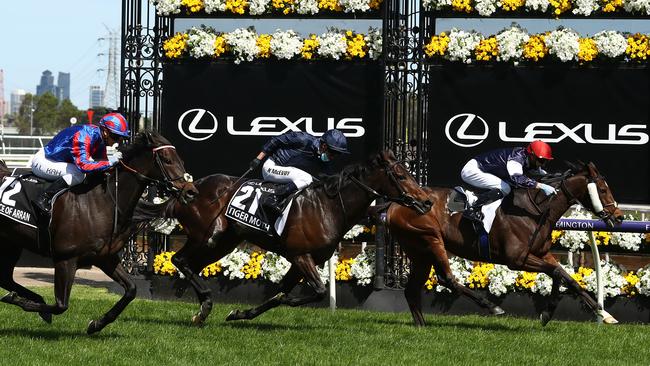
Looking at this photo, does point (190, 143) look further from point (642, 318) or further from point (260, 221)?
point (642, 318)

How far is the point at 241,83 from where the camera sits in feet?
44.1

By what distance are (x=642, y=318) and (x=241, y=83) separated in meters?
5.17

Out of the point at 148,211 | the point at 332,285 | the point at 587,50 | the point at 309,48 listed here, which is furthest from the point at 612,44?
the point at 148,211

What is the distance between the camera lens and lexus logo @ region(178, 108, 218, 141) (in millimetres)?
13484

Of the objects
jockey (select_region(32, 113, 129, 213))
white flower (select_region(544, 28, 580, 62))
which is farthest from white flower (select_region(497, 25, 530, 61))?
jockey (select_region(32, 113, 129, 213))

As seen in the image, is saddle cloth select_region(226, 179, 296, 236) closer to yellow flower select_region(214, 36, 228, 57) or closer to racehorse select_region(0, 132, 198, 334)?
racehorse select_region(0, 132, 198, 334)

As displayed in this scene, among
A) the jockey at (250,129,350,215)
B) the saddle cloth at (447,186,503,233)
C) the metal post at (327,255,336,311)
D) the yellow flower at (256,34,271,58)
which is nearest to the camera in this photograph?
the jockey at (250,129,350,215)

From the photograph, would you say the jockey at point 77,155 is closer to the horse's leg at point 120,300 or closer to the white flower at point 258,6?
the horse's leg at point 120,300

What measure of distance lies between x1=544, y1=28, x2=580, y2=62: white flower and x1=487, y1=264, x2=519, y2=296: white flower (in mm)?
2381

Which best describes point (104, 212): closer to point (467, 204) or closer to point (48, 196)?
point (48, 196)

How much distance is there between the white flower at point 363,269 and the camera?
1294 cm

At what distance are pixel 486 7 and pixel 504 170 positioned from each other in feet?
7.74

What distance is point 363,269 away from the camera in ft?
42.5

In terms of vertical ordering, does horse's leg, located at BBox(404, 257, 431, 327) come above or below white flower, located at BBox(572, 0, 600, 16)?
below
